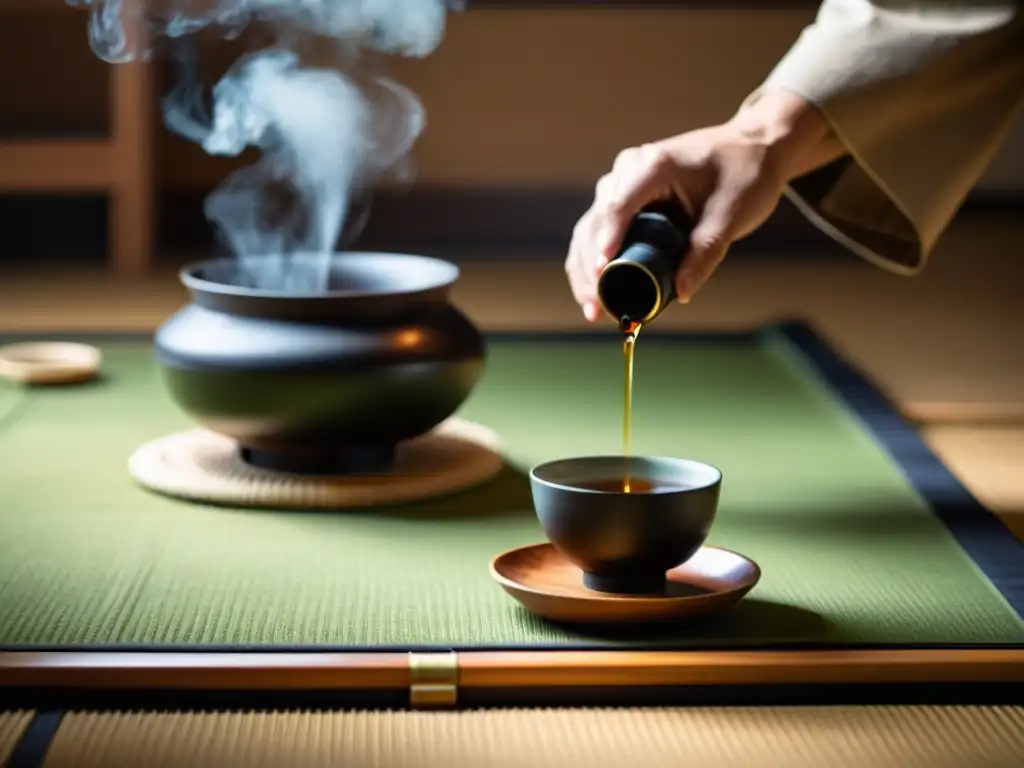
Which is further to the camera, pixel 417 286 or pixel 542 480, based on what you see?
pixel 417 286

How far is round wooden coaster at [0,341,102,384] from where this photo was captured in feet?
→ 6.38

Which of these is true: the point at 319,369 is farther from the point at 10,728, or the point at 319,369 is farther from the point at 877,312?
the point at 877,312

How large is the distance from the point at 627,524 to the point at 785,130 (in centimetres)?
49

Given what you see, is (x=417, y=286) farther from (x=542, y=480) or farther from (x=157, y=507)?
(x=542, y=480)

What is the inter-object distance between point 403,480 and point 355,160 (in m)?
0.47

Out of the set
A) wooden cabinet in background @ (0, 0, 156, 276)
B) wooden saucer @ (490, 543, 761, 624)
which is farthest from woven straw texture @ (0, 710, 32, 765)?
wooden cabinet in background @ (0, 0, 156, 276)

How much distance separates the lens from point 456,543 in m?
1.35

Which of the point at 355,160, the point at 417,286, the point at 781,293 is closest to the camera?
the point at 417,286

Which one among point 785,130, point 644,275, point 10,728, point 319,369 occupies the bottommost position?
point 10,728

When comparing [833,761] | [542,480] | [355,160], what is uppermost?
[355,160]

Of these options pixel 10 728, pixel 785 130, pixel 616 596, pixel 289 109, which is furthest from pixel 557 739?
pixel 289 109

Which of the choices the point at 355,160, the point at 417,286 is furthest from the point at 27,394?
the point at 417,286

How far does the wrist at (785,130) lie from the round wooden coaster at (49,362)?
908mm

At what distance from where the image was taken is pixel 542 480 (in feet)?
3.78
